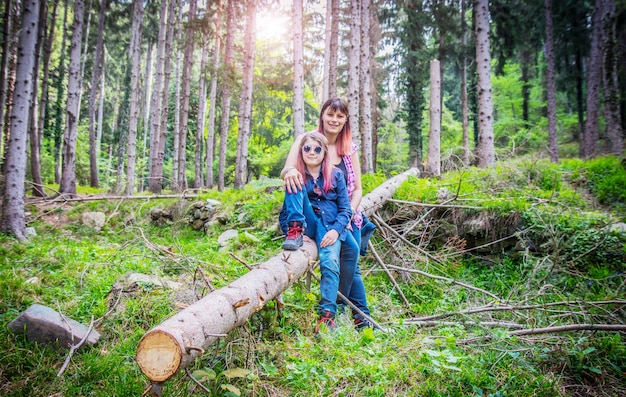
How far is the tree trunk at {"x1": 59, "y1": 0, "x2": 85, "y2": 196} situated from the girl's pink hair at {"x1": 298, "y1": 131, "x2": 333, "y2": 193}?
31.4 feet

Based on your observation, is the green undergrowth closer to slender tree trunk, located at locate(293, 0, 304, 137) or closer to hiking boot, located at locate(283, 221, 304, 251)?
hiking boot, located at locate(283, 221, 304, 251)

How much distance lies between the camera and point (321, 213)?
3131 mm

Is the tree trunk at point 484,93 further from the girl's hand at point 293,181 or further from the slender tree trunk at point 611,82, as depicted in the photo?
the girl's hand at point 293,181

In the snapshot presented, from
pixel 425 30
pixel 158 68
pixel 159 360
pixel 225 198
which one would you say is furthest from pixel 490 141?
pixel 158 68

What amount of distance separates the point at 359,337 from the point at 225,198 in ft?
22.9

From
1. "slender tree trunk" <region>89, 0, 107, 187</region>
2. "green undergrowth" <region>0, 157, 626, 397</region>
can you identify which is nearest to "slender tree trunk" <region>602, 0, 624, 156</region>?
"green undergrowth" <region>0, 157, 626, 397</region>

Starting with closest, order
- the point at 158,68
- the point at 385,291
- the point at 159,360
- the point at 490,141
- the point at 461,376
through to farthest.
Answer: the point at 159,360, the point at 461,376, the point at 385,291, the point at 490,141, the point at 158,68

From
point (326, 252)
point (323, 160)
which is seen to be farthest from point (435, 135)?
point (326, 252)

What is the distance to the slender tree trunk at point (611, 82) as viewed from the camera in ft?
38.9

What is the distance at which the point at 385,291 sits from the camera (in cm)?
454

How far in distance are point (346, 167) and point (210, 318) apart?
2.04 m

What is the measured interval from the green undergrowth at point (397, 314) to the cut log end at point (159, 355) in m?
0.31

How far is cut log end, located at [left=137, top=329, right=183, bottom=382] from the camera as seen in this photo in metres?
→ 1.67

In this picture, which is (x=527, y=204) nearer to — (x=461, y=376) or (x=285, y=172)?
(x=461, y=376)
